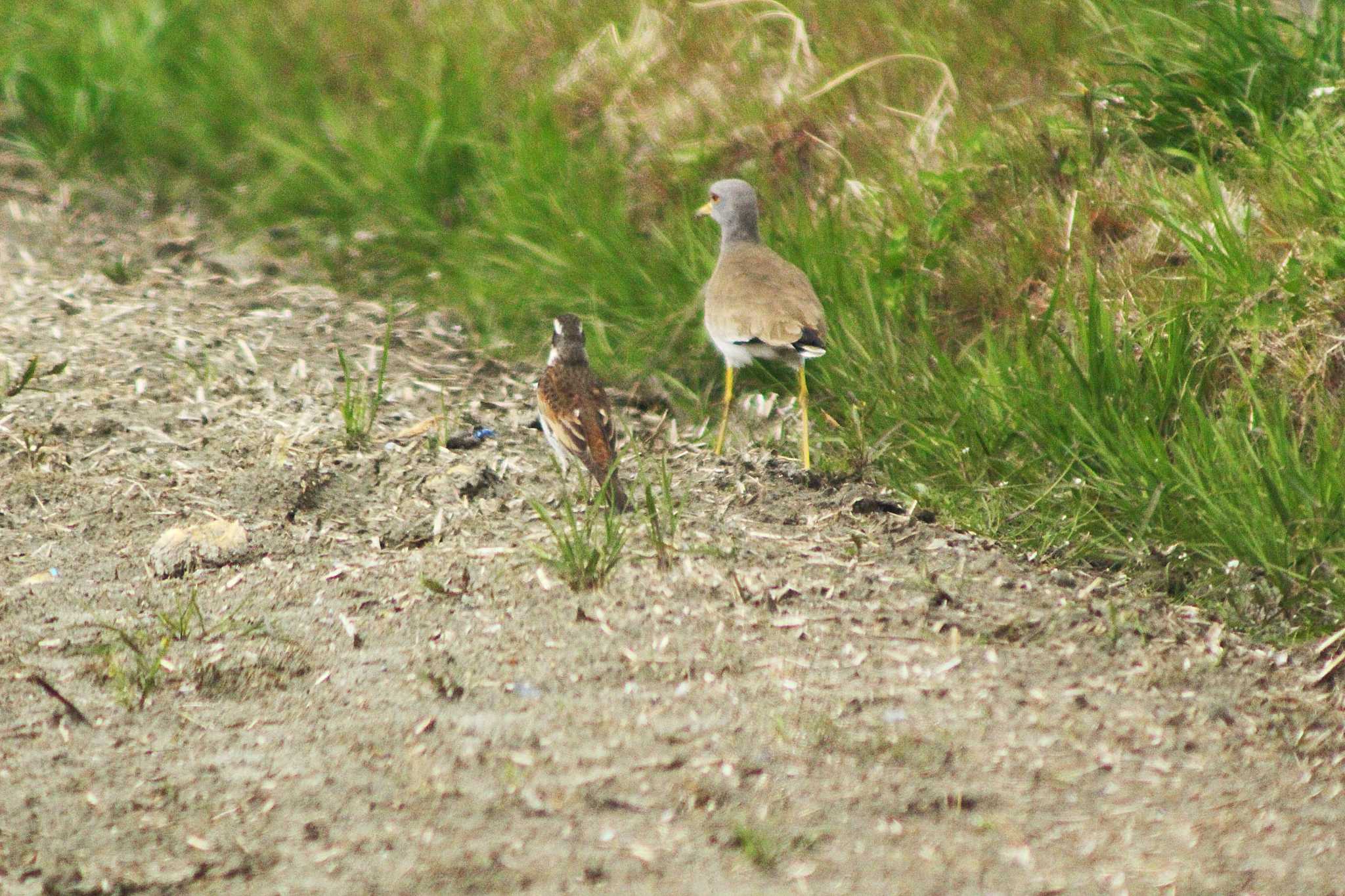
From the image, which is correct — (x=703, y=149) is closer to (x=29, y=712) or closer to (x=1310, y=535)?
(x=1310, y=535)

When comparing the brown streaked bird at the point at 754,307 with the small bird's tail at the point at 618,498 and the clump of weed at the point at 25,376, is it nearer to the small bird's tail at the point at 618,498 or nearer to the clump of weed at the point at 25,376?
the small bird's tail at the point at 618,498

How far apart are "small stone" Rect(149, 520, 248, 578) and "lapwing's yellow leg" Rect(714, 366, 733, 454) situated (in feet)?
5.17

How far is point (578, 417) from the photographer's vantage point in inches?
181

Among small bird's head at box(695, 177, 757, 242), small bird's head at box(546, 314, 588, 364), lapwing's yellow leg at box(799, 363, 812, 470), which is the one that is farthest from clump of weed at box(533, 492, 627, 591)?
small bird's head at box(695, 177, 757, 242)

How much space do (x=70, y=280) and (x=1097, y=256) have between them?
13.8 feet

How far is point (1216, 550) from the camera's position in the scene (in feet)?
13.0

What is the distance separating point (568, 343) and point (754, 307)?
2.16 ft

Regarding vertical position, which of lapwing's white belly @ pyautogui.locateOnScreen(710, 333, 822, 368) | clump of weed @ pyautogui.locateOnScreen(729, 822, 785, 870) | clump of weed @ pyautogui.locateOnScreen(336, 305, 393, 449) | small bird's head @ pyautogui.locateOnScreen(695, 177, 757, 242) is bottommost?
clump of weed @ pyautogui.locateOnScreen(336, 305, 393, 449)

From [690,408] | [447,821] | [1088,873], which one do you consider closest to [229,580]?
[447,821]

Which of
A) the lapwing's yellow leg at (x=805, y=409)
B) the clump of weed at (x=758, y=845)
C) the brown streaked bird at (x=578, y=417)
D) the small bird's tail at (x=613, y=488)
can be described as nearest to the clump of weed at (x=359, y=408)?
the brown streaked bird at (x=578, y=417)

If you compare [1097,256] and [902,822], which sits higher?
[1097,256]

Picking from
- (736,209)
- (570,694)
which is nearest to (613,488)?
(570,694)

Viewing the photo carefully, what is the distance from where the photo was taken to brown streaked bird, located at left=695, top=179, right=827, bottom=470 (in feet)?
15.9

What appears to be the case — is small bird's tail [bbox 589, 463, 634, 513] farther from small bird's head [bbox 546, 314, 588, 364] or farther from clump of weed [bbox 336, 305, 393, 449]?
clump of weed [bbox 336, 305, 393, 449]
